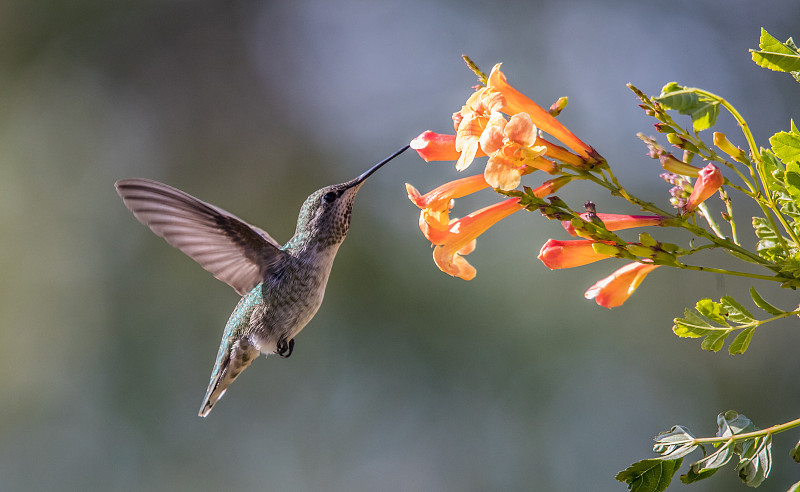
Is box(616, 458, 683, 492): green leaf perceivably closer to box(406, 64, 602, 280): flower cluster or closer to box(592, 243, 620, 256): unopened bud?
box(592, 243, 620, 256): unopened bud

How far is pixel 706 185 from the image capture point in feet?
5.47

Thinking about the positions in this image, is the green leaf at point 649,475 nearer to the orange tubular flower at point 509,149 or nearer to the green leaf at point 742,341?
the green leaf at point 742,341

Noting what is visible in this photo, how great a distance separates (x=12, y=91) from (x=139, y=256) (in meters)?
3.88

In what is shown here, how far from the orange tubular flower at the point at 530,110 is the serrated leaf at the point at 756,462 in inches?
31.0

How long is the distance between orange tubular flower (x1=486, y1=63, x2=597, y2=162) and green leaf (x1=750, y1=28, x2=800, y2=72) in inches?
18.0

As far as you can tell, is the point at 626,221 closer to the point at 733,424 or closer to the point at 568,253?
the point at 568,253

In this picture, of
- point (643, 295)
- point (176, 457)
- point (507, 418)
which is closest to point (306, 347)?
point (176, 457)

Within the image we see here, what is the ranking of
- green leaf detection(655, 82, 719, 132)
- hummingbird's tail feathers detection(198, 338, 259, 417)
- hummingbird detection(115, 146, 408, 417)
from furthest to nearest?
hummingbird's tail feathers detection(198, 338, 259, 417)
hummingbird detection(115, 146, 408, 417)
green leaf detection(655, 82, 719, 132)

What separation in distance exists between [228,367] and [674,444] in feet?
8.88

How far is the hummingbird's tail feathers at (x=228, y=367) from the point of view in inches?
154

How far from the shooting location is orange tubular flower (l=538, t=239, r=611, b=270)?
2.02 m

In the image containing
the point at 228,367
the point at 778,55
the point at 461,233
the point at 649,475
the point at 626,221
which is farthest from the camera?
the point at 228,367

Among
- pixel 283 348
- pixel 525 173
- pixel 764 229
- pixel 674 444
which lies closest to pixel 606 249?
pixel 525 173

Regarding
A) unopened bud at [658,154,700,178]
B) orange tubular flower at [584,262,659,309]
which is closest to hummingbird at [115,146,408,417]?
orange tubular flower at [584,262,659,309]
